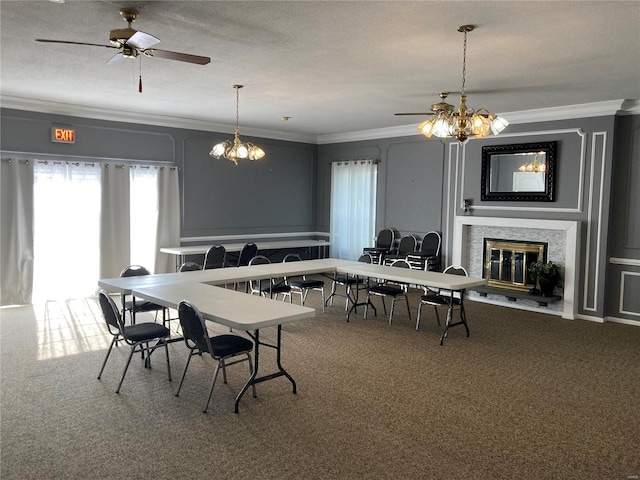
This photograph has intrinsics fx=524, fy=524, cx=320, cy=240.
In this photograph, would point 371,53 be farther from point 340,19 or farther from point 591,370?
point 591,370

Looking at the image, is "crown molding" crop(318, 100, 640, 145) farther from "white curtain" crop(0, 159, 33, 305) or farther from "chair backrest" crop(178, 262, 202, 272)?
"white curtain" crop(0, 159, 33, 305)

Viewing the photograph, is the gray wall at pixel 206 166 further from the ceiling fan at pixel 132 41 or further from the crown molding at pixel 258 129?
the ceiling fan at pixel 132 41

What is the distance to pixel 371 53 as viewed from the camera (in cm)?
420

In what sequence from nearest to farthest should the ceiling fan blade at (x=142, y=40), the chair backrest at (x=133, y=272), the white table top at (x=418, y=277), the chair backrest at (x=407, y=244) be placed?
the ceiling fan blade at (x=142, y=40), the white table top at (x=418, y=277), the chair backrest at (x=133, y=272), the chair backrest at (x=407, y=244)

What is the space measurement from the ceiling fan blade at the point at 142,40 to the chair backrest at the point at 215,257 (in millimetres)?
4374

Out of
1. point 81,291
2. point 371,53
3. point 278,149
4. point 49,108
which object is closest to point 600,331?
point 371,53

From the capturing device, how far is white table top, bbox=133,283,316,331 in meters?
3.48

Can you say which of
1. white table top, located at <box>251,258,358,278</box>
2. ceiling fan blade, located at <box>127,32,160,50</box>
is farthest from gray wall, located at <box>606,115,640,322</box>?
ceiling fan blade, located at <box>127,32,160,50</box>

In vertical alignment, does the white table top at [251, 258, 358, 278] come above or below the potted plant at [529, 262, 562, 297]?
above

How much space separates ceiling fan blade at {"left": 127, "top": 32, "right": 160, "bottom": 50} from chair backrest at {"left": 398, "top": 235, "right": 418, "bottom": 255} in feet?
19.3

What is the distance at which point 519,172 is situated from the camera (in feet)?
23.2

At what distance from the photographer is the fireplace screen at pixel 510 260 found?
698cm

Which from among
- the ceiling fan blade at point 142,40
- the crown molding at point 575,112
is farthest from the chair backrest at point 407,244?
the ceiling fan blade at point 142,40

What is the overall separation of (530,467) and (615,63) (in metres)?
3.42
